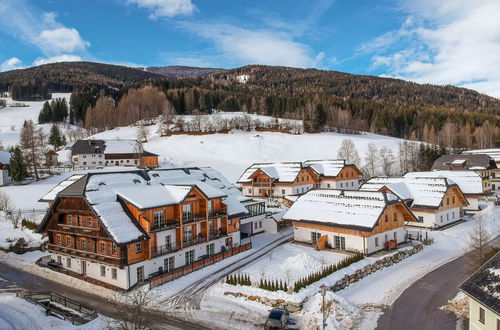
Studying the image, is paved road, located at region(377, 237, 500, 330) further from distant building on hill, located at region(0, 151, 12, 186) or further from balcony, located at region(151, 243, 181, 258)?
distant building on hill, located at region(0, 151, 12, 186)

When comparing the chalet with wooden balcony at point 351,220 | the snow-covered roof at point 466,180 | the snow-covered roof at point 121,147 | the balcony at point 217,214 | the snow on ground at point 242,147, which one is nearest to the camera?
the chalet with wooden balcony at point 351,220

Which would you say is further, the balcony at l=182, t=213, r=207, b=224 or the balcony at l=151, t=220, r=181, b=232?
the balcony at l=182, t=213, r=207, b=224

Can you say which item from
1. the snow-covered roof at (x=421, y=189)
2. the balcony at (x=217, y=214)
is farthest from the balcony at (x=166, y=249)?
the snow-covered roof at (x=421, y=189)

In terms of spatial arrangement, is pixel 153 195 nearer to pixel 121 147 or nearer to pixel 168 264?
pixel 168 264

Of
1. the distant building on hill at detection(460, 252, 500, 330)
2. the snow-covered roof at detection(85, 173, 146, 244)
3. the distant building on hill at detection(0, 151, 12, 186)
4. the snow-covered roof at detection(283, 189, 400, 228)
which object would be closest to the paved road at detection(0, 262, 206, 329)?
the snow-covered roof at detection(85, 173, 146, 244)

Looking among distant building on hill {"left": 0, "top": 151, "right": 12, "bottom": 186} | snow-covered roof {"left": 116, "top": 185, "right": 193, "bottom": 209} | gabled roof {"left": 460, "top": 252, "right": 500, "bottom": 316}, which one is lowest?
gabled roof {"left": 460, "top": 252, "right": 500, "bottom": 316}

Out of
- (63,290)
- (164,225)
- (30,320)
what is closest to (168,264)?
(164,225)

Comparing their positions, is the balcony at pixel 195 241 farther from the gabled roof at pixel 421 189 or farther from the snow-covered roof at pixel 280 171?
the snow-covered roof at pixel 280 171
